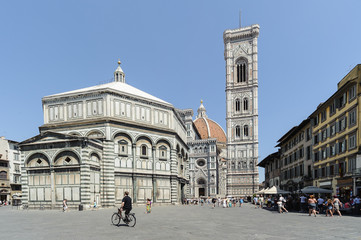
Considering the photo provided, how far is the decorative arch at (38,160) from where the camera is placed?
114 ft

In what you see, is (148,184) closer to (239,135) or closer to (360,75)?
(360,75)

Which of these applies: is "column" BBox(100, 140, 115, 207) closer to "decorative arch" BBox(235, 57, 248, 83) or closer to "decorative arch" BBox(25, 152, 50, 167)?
"decorative arch" BBox(25, 152, 50, 167)

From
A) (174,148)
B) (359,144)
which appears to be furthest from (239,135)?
(359,144)

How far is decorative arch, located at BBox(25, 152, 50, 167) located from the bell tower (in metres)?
80.7

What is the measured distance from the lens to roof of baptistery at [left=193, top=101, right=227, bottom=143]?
154m

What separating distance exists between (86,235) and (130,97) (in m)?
30.8

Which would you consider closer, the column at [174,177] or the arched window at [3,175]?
the column at [174,177]

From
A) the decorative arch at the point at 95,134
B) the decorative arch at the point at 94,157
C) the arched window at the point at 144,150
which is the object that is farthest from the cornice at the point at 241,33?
the decorative arch at the point at 94,157

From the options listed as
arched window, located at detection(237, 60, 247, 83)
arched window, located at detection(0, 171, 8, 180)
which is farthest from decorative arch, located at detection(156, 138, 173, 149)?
arched window, located at detection(237, 60, 247, 83)

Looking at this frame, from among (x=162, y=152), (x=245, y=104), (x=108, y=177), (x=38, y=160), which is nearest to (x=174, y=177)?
(x=162, y=152)

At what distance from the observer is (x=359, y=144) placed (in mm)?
28375

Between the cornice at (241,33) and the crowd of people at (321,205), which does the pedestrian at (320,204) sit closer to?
the crowd of people at (321,205)

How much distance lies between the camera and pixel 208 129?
153125 mm

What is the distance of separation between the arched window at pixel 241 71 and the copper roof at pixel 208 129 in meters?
42.5
